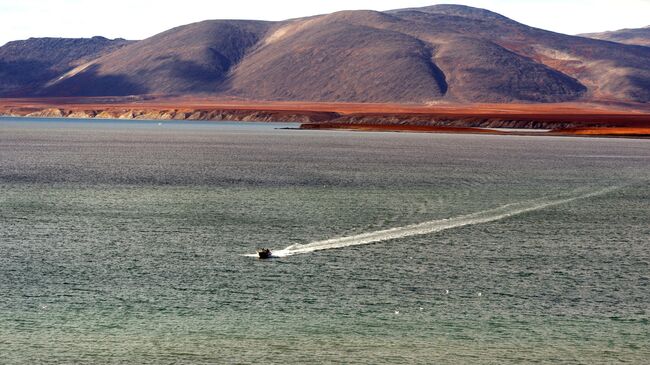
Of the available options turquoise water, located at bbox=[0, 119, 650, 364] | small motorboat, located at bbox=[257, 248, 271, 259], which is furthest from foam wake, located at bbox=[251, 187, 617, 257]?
small motorboat, located at bbox=[257, 248, 271, 259]

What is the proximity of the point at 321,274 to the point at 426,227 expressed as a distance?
37.5 ft

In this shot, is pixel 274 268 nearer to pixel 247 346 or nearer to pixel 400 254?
pixel 400 254

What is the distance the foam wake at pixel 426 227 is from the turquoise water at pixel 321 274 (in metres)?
0.11

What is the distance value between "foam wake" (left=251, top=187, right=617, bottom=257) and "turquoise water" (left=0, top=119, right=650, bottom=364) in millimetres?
108

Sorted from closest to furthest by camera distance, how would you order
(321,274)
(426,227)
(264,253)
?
1. (321,274)
2. (264,253)
3. (426,227)

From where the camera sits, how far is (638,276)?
89.0ft

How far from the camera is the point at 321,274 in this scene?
2681 centimetres

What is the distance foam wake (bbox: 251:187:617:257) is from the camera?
31.8 m

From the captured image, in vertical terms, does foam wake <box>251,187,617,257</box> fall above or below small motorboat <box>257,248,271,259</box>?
below

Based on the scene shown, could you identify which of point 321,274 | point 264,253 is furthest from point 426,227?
point 321,274

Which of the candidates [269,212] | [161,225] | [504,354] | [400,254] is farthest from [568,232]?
[504,354]

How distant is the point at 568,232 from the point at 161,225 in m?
15.6

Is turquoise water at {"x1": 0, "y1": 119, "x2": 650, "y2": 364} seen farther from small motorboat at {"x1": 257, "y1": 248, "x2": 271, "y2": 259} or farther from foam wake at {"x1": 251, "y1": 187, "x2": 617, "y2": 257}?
small motorboat at {"x1": 257, "y1": 248, "x2": 271, "y2": 259}

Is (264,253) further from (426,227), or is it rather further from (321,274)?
(426,227)
